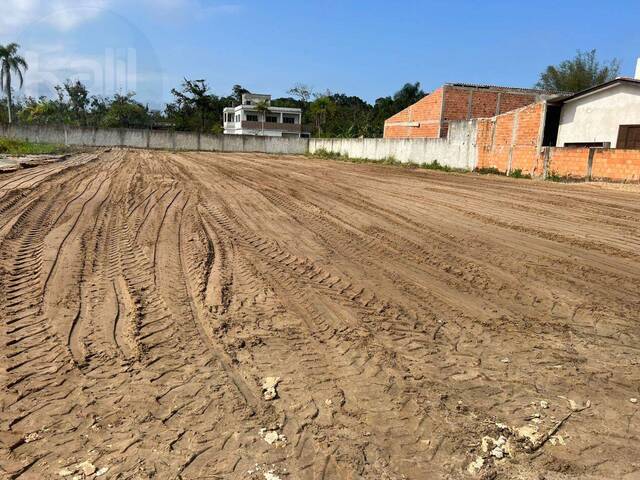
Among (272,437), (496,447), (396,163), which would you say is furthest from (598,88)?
(272,437)

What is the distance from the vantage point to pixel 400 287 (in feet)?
17.1

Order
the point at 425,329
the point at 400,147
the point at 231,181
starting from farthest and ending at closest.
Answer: the point at 400,147 → the point at 231,181 → the point at 425,329

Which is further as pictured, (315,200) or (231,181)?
(231,181)

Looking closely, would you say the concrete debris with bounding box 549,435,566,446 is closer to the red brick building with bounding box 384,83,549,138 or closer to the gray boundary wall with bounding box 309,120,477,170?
the gray boundary wall with bounding box 309,120,477,170

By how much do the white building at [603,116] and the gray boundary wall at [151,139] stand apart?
3055cm

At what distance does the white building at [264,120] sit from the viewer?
68188mm

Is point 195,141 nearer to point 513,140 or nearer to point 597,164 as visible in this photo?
point 513,140

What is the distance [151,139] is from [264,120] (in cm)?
2474

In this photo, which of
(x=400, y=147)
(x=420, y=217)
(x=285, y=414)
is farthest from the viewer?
(x=400, y=147)

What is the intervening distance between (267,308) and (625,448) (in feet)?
9.60

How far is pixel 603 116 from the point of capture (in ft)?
63.0

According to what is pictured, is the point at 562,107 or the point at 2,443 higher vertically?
the point at 562,107

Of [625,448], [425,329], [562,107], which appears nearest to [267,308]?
[425,329]

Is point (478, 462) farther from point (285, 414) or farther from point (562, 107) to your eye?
point (562, 107)
